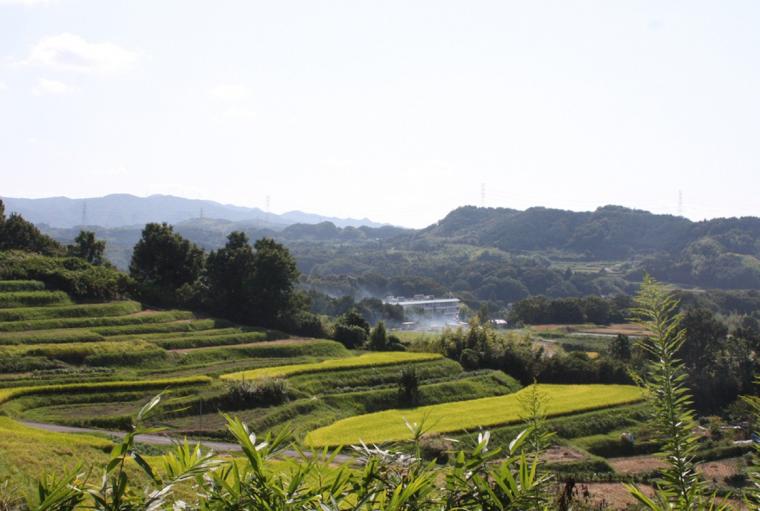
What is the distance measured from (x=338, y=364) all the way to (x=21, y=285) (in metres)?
21.7

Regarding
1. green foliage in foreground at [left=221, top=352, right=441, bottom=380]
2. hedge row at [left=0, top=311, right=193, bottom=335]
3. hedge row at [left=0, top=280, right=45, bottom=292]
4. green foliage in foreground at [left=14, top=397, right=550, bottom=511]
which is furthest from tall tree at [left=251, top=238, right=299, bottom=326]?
green foliage in foreground at [left=14, top=397, right=550, bottom=511]

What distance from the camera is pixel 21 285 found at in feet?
163

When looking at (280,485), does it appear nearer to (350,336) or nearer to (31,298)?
(31,298)

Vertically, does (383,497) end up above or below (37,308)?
above

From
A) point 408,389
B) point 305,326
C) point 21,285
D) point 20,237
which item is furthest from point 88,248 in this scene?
point 408,389

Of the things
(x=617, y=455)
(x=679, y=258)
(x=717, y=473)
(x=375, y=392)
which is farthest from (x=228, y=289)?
(x=679, y=258)

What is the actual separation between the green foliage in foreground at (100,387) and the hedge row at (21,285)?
16485 mm

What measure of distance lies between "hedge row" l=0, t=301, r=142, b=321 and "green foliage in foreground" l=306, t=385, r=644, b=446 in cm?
2188

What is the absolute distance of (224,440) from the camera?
1270 inches

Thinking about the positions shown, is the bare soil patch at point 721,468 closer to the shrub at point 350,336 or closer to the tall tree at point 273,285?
the shrub at point 350,336

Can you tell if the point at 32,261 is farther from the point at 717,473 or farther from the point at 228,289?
the point at 717,473

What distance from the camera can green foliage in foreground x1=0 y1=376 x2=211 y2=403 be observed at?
33.9 m

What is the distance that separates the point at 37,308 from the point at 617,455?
117ft

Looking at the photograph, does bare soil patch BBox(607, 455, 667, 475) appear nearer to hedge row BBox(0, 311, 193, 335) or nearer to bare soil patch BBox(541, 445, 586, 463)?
bare soil patch BBox(541, 445, 586, 463)
